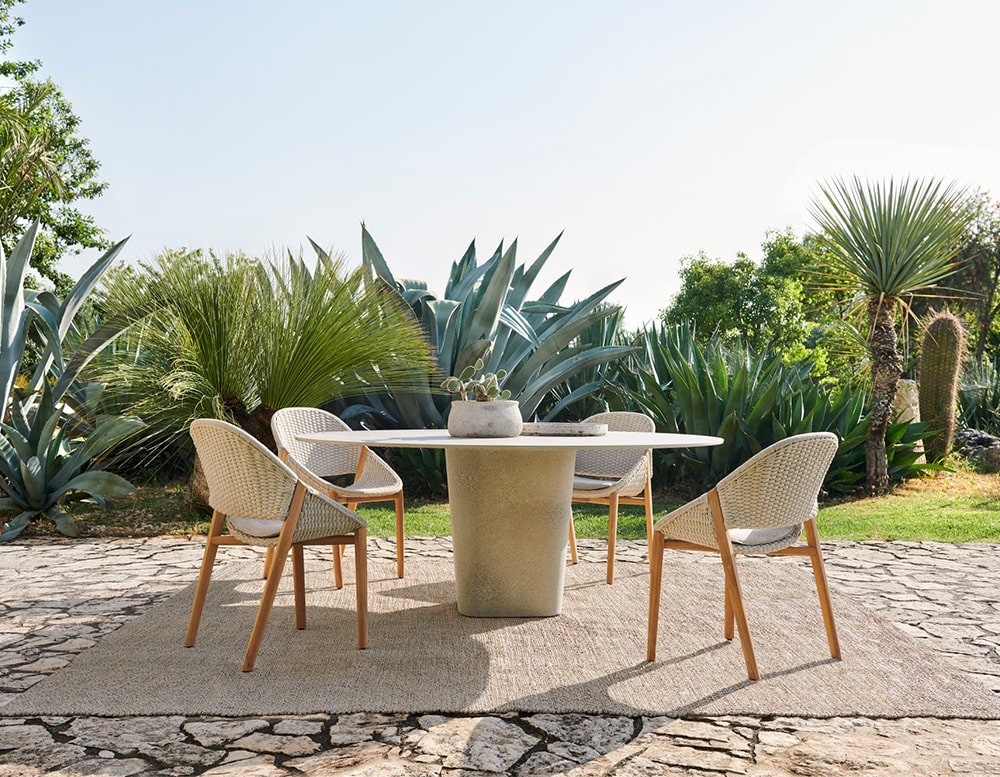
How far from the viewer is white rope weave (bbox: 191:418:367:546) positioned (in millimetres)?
3086

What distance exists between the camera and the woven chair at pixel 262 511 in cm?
306

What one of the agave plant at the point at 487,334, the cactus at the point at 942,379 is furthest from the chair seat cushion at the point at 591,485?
the cactus at the point at 942,379

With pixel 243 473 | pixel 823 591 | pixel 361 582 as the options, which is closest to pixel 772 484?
pixel 823 591

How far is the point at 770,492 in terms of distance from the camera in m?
3.02

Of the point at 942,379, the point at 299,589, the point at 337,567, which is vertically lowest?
the point at 337,567

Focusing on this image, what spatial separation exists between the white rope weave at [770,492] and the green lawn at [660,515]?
302cm

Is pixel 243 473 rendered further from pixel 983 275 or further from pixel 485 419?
pixel 983 275

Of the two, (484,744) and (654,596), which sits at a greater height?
(654,596)

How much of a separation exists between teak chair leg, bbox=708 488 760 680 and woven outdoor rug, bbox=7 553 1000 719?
0.25 feet

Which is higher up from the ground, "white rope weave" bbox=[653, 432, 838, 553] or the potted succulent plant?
the potted succulent plant

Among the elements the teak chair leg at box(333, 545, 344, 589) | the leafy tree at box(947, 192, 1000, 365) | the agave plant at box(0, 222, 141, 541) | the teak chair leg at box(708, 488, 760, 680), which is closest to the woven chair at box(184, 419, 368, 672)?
the teak chair leg at box(333, 545, 344, 589)

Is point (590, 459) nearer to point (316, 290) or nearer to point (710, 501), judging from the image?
point (710, 501)

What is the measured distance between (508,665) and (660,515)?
419cm

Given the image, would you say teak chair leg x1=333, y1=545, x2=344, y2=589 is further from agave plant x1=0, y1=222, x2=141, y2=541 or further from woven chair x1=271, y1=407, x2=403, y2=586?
agave plant x1=0, y1=222, x2=141, y2=541
